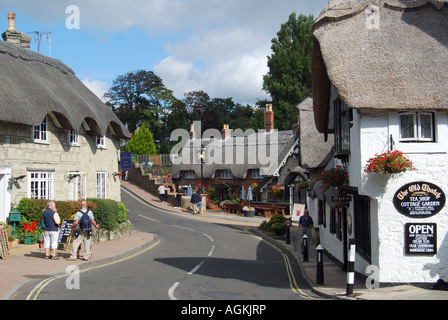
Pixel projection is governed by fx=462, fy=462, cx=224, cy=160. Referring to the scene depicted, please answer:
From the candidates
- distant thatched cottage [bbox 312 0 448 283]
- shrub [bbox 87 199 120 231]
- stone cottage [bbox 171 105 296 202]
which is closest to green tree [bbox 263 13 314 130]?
stone cottage [bbox 171 105 296 202]

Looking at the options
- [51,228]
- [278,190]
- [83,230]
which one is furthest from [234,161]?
[51,228]

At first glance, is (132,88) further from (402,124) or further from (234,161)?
(402,124)

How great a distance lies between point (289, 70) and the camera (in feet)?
193

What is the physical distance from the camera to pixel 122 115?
7475cm

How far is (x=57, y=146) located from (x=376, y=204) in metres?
15.1

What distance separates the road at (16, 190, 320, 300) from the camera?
1037 cm

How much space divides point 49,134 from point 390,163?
50.2 ft

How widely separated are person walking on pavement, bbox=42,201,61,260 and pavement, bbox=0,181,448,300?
1.15ft

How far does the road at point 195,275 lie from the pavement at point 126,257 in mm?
404

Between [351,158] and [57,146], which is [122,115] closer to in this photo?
[57,146]

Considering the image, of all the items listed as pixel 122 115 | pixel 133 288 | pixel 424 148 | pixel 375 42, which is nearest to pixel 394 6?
pixel 375 42

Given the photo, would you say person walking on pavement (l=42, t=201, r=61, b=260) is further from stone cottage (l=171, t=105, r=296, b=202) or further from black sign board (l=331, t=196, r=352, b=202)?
stone cottage (l=171, t=105, r=296, b=202)

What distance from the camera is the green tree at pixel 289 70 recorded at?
57.7 metres
